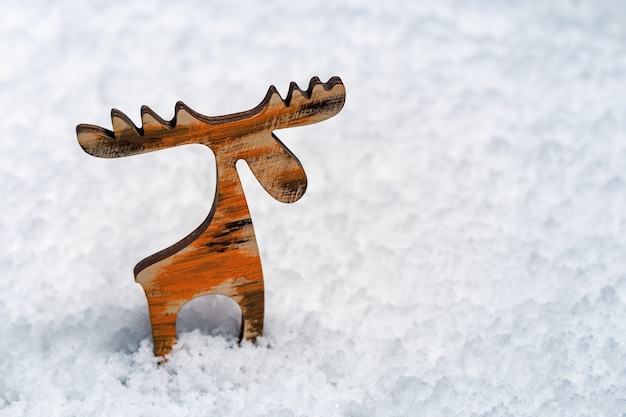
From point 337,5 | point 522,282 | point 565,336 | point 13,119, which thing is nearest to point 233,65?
point 337,5

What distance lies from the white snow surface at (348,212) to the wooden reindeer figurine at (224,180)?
0.12 m

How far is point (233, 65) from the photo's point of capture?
224 cm

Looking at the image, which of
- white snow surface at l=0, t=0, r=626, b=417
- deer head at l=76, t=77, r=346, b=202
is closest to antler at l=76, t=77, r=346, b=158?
deer head at l=76, t=77, r=346, b=202

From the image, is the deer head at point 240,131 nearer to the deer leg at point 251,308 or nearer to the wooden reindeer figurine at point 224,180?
the wooden reindeer figurine at point 224,180

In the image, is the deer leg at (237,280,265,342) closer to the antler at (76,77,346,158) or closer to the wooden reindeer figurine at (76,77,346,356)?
the wooden reindeer figurine at (76,77,346,356)

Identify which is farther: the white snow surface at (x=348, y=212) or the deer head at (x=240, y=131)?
the white snow surface at (x=348, y=212)

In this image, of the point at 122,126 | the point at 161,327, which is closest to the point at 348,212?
the point at 161,327

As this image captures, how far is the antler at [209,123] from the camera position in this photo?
124cm

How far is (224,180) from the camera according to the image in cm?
135

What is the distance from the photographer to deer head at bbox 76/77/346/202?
1244 mm

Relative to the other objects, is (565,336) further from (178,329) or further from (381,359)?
(178,329)

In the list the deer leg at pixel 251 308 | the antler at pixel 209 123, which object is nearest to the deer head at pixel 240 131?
the antler at pixel 209 123

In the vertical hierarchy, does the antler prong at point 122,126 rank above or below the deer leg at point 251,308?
above

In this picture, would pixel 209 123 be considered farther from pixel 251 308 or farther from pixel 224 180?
pixel 251 308
